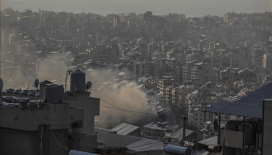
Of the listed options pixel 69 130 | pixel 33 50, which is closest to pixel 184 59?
pixel 33 50

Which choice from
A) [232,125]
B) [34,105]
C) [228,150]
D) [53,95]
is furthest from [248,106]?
[34,105]

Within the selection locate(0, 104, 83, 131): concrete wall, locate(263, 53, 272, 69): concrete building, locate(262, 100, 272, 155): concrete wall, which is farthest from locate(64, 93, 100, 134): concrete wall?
locate(263, 53, 272, 69): concrete building

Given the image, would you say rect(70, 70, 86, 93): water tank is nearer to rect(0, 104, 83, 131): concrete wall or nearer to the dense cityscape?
the dense cityscape

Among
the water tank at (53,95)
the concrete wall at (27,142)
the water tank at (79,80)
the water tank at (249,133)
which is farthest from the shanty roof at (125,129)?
the water tank at (249,133)

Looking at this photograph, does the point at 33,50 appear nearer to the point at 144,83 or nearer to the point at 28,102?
the point at 144,83

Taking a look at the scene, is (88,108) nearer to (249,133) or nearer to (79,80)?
(79,80)

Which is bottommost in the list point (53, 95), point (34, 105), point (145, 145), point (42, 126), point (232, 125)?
point (145, 145)

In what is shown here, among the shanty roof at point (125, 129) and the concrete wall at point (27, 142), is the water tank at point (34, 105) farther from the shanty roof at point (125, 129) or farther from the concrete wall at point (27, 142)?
the shanty roof at point (125, 129)
